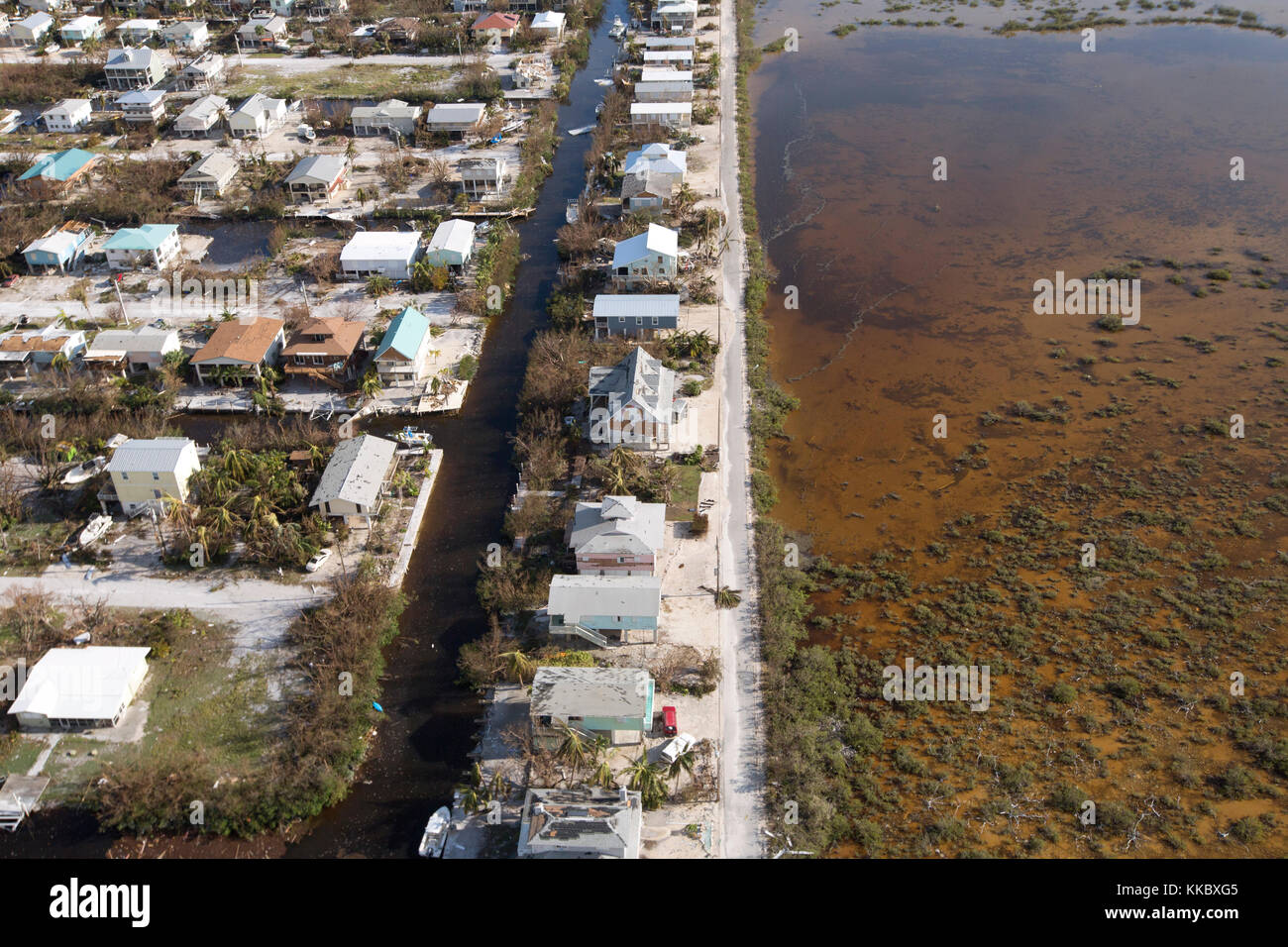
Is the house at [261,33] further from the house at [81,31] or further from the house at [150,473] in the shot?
the house at [150,473]

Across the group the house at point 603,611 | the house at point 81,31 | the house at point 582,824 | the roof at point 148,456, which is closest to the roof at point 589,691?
the house at point 603,611

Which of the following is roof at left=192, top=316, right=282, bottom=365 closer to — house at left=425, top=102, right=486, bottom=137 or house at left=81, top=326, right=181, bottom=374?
house at left=81, top=326, right=181, bottom=374

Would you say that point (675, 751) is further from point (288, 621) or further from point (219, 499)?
point (219, 499)

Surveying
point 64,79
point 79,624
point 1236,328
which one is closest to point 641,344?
point 79,624

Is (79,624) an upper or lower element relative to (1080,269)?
lower

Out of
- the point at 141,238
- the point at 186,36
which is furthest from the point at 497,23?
the point at 141,238

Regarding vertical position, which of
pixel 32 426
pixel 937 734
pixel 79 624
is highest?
pixel 32 426
